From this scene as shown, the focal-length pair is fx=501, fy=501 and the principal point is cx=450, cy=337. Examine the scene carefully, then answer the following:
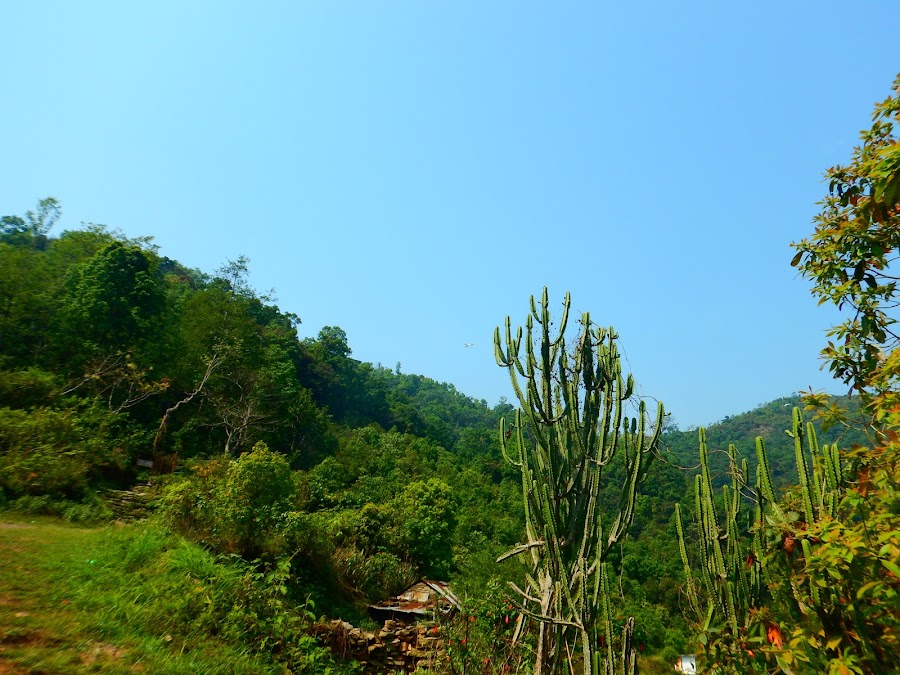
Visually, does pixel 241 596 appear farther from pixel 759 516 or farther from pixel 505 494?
pixel 505 494

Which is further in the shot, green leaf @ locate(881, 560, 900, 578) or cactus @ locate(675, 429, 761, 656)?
cactus @ locate(675, 429, 761, 656)

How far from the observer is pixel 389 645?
32.1 feet

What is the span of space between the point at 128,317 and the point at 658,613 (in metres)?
21.7

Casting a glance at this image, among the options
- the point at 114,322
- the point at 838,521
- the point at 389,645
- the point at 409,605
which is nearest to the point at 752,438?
the point at 409,605

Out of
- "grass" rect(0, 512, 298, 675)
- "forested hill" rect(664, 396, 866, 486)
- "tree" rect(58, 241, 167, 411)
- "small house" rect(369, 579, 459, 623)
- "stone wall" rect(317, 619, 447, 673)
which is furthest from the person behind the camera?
"forested hill" rect(664, 396, 866, 486)

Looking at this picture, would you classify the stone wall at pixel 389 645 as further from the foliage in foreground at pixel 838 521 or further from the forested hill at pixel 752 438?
the forested hill at pixel 752 438

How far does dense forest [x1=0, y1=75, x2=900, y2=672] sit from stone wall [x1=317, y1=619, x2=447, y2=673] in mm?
341

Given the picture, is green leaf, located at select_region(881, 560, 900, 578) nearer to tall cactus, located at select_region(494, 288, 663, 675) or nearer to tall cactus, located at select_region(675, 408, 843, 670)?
tall cactus, located at select_region(675, 408, 843, 670)

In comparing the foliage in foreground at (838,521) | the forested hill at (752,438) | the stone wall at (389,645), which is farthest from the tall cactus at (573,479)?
the forested hill at (752,438)

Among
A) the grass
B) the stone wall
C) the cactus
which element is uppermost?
the cactus

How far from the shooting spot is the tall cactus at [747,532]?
3.03 m

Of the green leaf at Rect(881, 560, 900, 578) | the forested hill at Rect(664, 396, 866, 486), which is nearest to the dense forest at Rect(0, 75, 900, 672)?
the green leaf at Rect(881, 560, 900, 578)

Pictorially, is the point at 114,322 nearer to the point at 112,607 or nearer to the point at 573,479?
the point at 112,607

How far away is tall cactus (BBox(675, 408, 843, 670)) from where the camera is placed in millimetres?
3026
